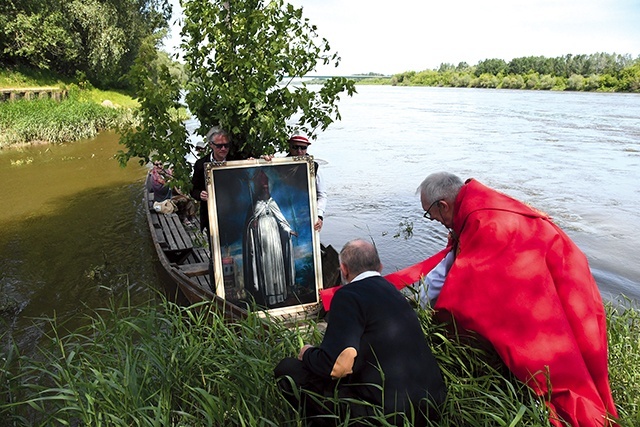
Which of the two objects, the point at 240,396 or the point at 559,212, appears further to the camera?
the point at 559,212

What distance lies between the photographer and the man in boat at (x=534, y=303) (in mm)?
2832

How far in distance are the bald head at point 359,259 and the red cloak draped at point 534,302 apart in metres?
0.70

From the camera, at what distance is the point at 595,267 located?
9023mm

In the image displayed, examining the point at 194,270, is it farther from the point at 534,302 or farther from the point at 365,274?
the point at 534,302

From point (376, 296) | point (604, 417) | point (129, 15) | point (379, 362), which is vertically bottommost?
point (604, 417)

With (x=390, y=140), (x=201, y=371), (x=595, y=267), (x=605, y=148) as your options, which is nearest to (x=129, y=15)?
(x=390, y=140)

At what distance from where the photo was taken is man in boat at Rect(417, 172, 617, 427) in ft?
9.29

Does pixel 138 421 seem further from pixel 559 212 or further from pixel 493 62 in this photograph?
pixel 493 62

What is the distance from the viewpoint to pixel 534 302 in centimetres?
291

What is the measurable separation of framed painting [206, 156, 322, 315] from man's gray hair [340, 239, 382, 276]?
2.50 metres

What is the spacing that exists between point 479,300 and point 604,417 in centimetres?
89

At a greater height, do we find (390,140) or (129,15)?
(129,15)

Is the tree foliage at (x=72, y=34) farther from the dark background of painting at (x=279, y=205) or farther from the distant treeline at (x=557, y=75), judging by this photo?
the distant treeline at (x=557, y=75)

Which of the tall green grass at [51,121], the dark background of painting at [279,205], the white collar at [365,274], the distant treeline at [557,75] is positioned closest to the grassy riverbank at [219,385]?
the white collar at [365,274]
